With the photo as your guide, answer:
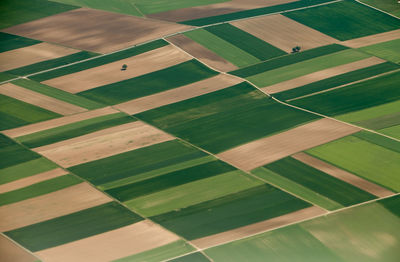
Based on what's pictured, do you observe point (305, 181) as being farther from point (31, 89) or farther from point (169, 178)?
point (31, 89)

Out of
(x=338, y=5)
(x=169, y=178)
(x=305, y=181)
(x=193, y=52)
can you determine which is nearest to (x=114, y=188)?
(x=169, y=178)

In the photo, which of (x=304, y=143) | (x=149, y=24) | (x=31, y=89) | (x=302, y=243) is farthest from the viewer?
(x=149, y=24)

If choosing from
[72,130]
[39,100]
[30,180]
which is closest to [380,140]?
[72,130]

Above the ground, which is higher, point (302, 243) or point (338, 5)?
point (338, 5)

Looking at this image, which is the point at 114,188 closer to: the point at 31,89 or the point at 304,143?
the point at 304,143

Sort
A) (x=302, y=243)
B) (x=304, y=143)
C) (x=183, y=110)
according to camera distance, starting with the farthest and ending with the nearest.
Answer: (x=183, y=110) → (x=304, y=143) → (x=302, y=243)

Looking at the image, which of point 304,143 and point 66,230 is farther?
point 304,143
